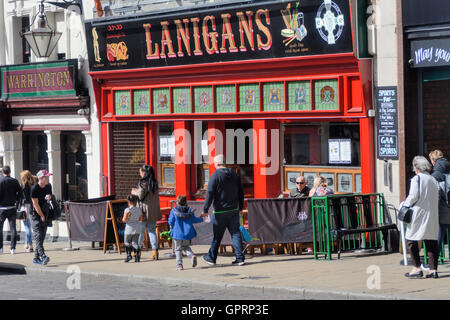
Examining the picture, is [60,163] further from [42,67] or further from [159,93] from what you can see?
[159,93]

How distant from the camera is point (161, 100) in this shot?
22.3 meters

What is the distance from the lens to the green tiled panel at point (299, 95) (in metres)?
19.3

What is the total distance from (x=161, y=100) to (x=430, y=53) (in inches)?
284

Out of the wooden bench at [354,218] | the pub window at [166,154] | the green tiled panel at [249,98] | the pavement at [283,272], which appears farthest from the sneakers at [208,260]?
the pub window at [166,154]

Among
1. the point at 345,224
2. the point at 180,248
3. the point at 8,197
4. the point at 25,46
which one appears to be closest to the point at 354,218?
the point at 345,224

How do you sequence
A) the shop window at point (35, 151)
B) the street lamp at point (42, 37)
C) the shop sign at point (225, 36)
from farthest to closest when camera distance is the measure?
the shop window at point (35, 151)
the street lamp at point (42, 37)
the shop sign at point (225, 36)

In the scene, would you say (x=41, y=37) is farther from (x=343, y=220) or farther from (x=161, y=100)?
(x=343, y=220)

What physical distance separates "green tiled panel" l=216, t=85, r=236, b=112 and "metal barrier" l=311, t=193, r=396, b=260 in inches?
175

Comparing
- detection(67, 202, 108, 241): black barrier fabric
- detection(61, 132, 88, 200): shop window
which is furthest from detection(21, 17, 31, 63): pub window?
detection(67, 202, 108, 241): black barrier fabric

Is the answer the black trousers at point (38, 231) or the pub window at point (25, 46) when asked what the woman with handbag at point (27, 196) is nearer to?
the black trousers at point (38, 231)

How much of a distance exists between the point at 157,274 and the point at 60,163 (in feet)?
34.0

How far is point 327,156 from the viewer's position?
19438mm

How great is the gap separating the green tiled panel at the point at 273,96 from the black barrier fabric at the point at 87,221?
3.91 metres
